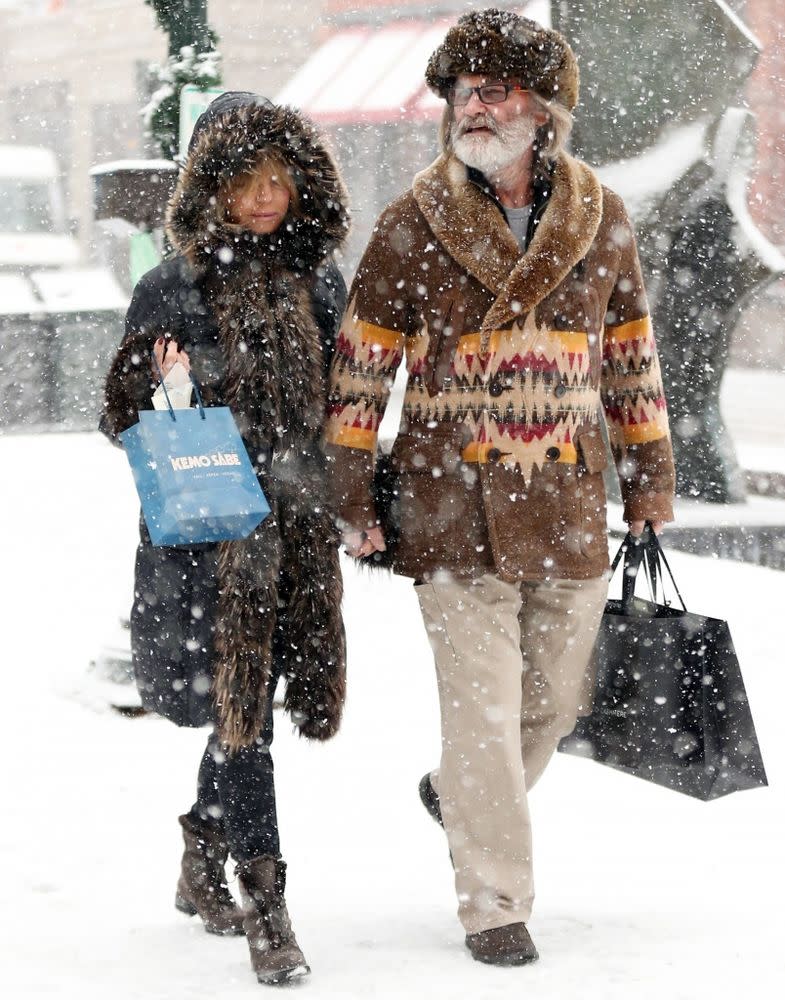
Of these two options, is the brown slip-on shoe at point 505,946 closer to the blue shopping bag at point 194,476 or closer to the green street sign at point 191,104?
the blue shopping bag at point 194,476

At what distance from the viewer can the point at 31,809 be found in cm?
490

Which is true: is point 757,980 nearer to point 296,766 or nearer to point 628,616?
point 628,616

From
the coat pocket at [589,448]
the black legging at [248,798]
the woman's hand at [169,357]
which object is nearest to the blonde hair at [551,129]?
the coat pocket at [589,448]

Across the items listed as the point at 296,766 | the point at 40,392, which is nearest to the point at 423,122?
the point at 40,392

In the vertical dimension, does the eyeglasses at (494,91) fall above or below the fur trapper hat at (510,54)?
below

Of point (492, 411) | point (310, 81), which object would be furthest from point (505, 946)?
point (310, 81)

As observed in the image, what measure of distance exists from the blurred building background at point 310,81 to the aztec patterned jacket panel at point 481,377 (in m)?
11.8

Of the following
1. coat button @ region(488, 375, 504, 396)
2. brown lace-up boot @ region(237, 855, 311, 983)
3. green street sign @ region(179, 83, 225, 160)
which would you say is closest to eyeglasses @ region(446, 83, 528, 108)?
coat button @ region(488, 375, 504, 396)

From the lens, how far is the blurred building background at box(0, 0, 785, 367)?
2238 centimetres

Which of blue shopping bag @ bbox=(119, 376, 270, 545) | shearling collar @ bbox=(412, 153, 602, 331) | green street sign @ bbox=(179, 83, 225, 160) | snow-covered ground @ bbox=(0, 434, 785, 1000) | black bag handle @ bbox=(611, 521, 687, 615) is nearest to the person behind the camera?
blue shopping bag @ bbox=(119, 376, 270, 545)

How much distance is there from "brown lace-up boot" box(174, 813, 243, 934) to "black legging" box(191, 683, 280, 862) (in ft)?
0.69

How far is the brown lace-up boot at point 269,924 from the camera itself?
3520 mm

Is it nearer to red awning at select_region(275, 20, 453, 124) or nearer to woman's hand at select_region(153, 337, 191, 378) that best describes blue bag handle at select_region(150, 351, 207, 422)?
woman's hand at select_region(153, 337, 191, 378)

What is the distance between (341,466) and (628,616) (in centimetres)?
81
